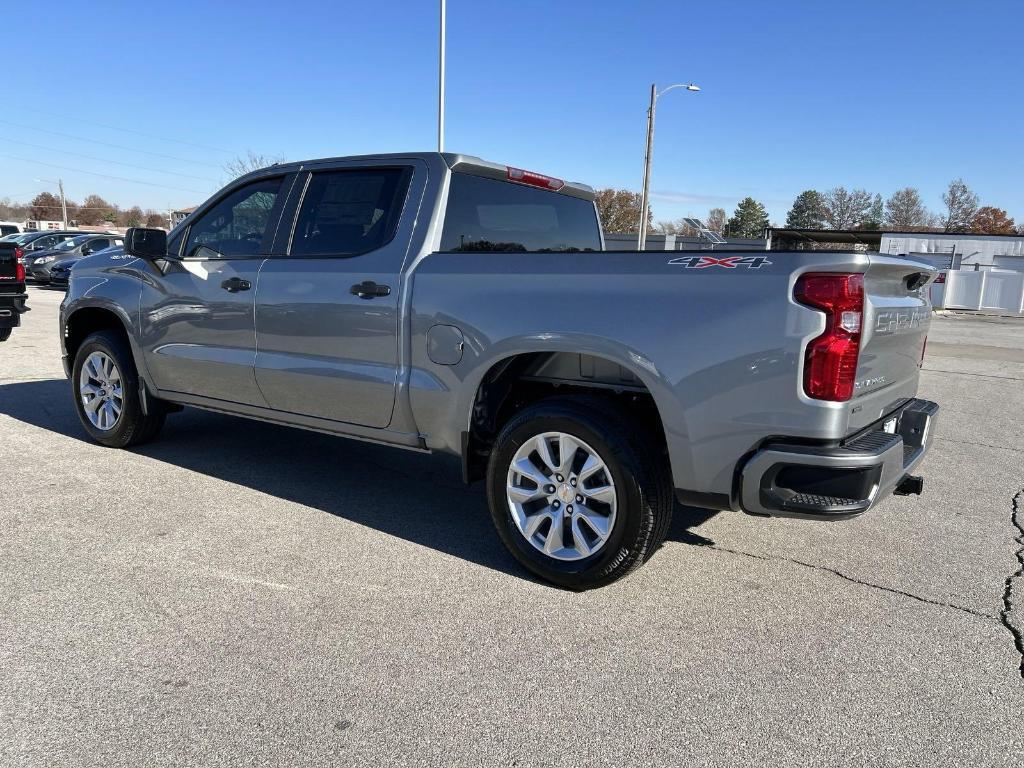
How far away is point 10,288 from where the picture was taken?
34.8 feet

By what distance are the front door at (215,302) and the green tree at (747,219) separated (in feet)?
339

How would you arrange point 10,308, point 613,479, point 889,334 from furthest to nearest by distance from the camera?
point 10,308
point 613,479
point 889,334

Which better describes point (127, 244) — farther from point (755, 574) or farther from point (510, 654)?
point (755, 574)

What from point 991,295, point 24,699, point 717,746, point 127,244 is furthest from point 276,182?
point 991,295

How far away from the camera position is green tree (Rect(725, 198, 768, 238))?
103875mm

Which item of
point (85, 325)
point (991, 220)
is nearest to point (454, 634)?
point (85, 325)

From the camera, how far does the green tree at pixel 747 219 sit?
341 ft

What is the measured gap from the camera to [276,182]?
472cm

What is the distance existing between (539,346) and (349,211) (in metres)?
1.56

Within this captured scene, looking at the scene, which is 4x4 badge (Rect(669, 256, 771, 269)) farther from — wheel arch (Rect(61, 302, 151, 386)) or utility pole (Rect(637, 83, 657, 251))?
utility pole (Rect(637, 83, 657, 251))

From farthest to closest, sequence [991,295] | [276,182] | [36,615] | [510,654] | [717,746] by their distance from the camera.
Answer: [991,295], [276,182], [36,615], [510,654], [717,746]

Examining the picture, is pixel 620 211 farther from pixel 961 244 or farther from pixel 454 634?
pixel 454 634

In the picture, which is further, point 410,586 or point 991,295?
point 991,295

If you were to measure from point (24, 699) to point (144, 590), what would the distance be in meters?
0.83
